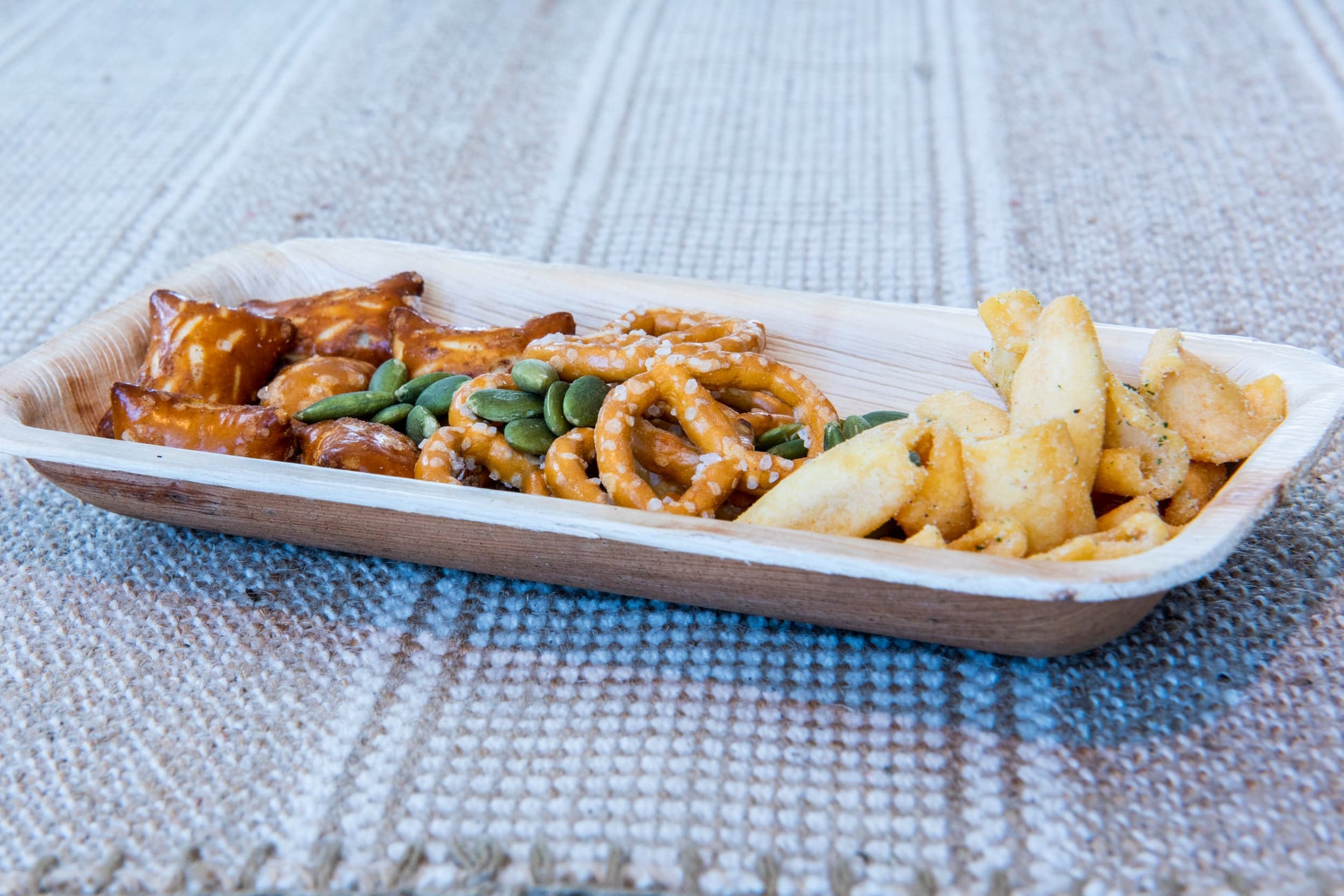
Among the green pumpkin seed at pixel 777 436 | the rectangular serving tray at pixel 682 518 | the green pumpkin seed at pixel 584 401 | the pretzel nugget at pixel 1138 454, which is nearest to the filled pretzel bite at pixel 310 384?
the rectangular serving tray at pixel 682 518

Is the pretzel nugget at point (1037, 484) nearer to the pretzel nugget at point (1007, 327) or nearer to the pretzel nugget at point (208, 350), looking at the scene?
the pretzel nugget at point (1007, 327)

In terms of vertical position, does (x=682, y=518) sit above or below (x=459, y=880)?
above

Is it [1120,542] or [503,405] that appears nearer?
[1120,542]

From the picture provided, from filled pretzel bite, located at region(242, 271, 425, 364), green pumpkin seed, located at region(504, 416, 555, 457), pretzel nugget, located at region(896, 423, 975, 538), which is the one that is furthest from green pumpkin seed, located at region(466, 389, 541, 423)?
pretzel nugget, located at region(896, 423, 975, 538)

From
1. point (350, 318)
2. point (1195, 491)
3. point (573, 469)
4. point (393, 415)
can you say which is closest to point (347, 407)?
point (393, 415)

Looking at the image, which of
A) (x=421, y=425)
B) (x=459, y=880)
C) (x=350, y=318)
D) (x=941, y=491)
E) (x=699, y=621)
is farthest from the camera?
(x=350, y=318)

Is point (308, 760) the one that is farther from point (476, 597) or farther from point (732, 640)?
point (732, 640)

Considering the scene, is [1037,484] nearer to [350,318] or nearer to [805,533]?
[805,533]

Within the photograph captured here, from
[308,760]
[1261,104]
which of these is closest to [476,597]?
[308,760]
